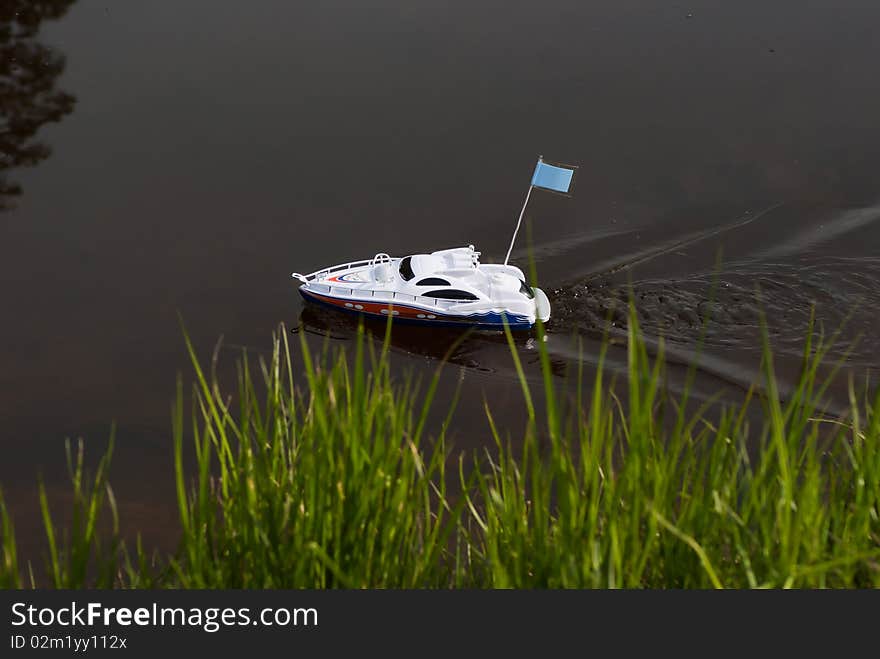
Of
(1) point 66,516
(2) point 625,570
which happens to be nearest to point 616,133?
(1) point 66,516

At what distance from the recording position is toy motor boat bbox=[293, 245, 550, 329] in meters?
20.2

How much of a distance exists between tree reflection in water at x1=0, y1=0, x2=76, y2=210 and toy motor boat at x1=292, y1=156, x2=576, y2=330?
25.3 feet

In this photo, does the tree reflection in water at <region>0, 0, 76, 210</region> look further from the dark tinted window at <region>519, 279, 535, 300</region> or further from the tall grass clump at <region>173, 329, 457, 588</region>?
the tall grass clump at <region>173, 329, 457, 588</region>

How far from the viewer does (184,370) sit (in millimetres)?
19625

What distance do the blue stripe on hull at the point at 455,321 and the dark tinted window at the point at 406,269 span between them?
84 centimetres

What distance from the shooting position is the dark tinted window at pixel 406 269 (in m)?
20.3

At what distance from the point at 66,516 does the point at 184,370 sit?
393 cm

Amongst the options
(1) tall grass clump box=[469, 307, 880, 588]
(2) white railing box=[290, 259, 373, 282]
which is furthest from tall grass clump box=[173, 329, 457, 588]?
(2) white railing box=[290, 259, 373, 282]

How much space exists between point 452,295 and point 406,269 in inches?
40.7

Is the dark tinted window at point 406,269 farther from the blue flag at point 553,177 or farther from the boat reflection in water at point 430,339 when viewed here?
the blue flag at point 553,177

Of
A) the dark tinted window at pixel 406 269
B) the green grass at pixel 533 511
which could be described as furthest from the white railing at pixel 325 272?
the green grass at pixel 533 511

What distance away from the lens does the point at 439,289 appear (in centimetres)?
2009

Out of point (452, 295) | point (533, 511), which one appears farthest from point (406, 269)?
point (533, 511)

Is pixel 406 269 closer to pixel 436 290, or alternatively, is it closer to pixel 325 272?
pixel 436 290
